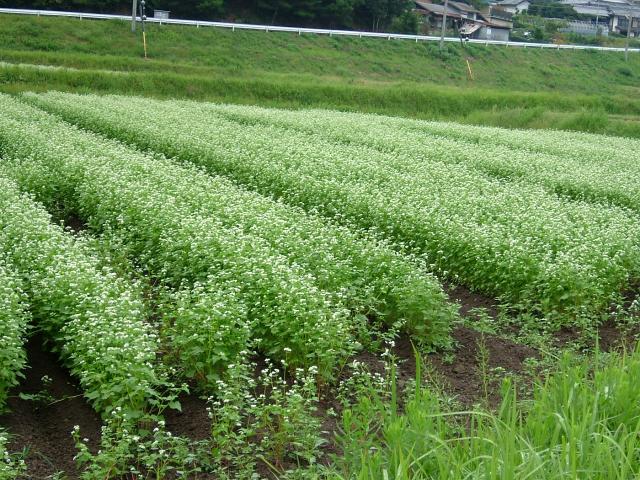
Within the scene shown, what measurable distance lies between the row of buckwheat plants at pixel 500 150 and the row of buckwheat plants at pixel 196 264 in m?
7.20

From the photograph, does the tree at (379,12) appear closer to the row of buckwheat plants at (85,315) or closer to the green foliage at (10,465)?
the row of buckwheat plants at (85,315)

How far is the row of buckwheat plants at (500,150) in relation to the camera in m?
19.2

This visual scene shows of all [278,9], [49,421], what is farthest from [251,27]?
[49,421]

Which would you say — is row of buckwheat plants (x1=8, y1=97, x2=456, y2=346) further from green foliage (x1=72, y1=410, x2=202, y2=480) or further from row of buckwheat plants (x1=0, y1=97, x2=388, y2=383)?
green foliage (x1=72, y1=410, x2=202, y2=480)

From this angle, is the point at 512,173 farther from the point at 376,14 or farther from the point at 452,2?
the point at 452,2

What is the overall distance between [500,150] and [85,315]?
61.3 feet

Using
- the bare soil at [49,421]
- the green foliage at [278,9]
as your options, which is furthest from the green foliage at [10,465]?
the green foliage at [278,9]

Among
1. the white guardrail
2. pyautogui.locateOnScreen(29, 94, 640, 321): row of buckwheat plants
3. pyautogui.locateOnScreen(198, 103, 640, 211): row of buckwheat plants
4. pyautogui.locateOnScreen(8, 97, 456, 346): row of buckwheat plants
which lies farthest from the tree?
pyautogui.locateOnScreen(8, 97, 456, 346): row of buckwheat plants

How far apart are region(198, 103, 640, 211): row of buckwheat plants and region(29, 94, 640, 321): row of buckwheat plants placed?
1.30m

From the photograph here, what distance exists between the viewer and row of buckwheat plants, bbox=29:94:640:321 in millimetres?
11195

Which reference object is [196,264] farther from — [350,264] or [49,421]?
[49,421]

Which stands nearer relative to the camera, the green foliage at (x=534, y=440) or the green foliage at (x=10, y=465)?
the green foliage at (x=534, y=440)

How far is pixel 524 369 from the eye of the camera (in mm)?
8594

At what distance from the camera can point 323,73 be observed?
5659 cm
